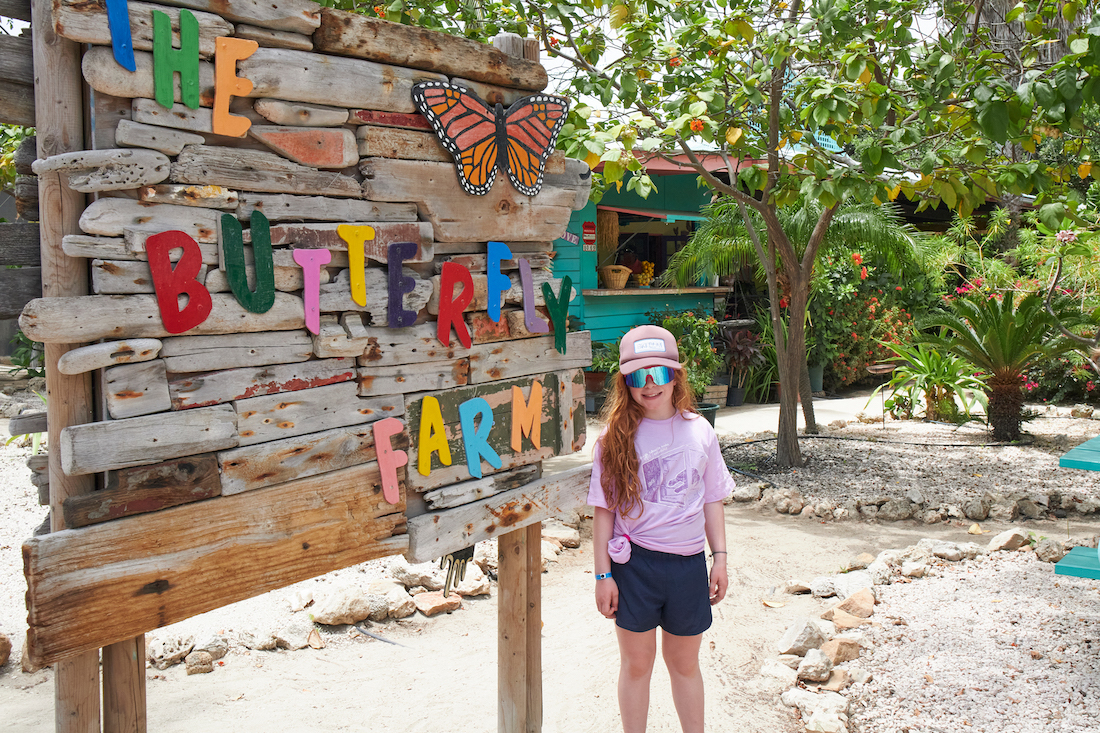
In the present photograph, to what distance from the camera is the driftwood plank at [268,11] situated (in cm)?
182

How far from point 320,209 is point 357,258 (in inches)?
6.2

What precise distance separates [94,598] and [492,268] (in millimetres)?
1357

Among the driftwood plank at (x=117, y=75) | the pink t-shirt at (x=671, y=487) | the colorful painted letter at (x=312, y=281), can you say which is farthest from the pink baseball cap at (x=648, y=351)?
the driftwood plank at (x=117, y=75)

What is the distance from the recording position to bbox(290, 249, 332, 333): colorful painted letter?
199 centimetres

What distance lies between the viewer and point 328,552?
6.78 ft

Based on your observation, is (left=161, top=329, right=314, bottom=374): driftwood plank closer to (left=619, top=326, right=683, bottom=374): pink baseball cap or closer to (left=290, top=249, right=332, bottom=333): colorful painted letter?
(left=290, top=249, right=332, bottom=333): colorful painted letter

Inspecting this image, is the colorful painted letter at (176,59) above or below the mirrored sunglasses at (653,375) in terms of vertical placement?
above

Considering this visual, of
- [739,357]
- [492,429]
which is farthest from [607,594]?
[739,357]

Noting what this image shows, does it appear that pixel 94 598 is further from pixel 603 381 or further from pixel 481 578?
pixel 603 381

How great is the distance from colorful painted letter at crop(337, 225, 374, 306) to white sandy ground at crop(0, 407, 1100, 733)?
1840 millimetres

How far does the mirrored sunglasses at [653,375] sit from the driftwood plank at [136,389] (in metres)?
1.26

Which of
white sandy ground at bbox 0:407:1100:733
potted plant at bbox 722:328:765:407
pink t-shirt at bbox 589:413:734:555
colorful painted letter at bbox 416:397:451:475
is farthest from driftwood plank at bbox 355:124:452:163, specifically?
potted plant at bbox 722:328:765:407

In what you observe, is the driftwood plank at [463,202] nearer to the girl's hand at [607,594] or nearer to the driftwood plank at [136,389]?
the driftwood plank at [136,389]

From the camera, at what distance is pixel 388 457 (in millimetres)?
2180
